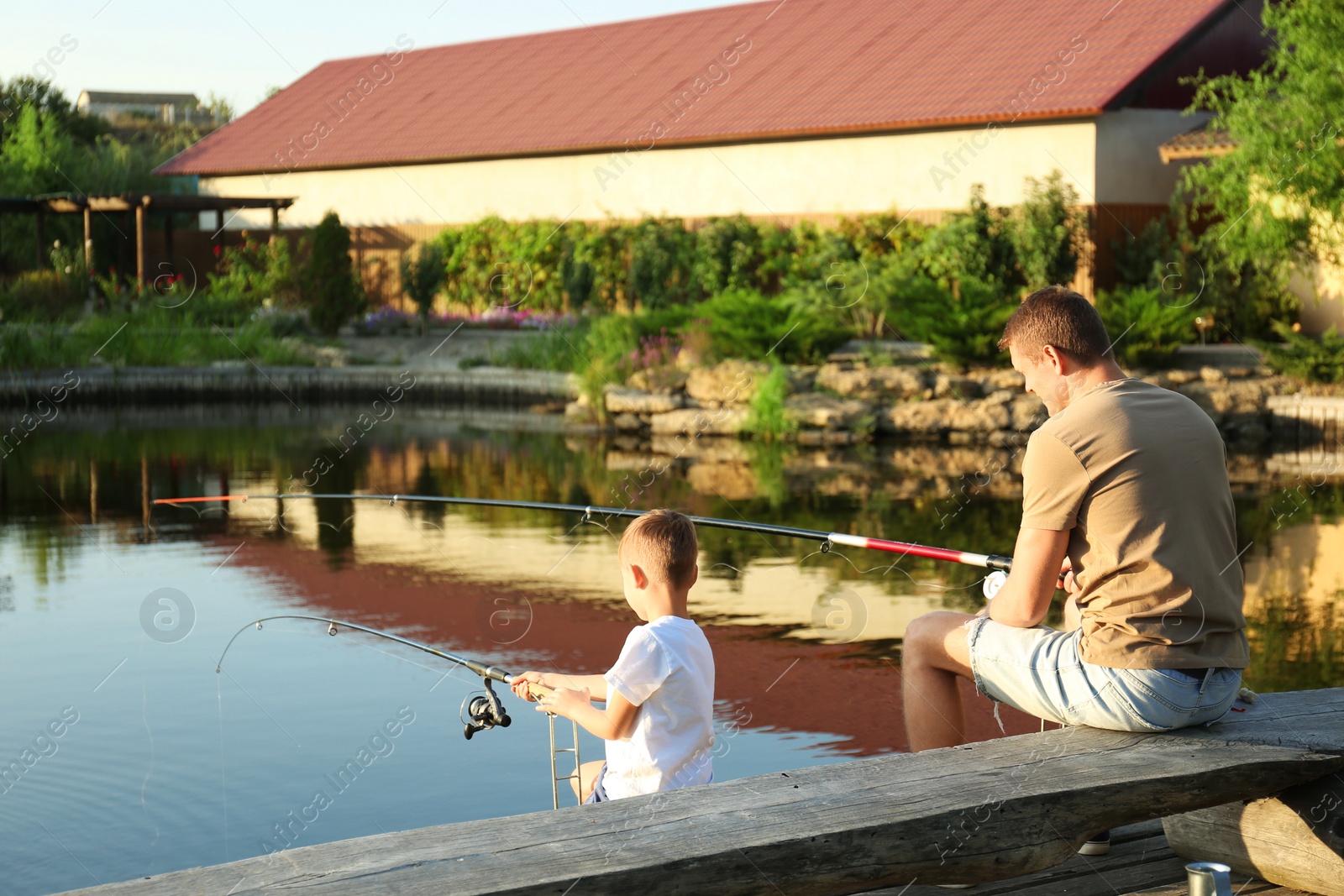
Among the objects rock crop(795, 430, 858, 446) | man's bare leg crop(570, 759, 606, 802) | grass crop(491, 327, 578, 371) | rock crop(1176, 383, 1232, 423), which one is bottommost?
man's bare leg crop(570, 759, 606, 802)

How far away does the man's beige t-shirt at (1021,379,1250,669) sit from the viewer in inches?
138

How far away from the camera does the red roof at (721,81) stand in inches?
929

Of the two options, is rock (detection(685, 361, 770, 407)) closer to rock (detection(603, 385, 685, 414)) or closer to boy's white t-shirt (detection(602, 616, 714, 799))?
rock (detection(603, 385, 685, 414))

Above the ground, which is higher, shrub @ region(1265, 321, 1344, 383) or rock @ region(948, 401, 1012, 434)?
shrub @ region(1265, 321, 1344, 383)

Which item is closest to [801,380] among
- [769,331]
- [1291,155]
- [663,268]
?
[769,331]

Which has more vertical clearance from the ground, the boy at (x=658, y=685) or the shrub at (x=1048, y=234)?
the shrub at (x=1048, y=234)

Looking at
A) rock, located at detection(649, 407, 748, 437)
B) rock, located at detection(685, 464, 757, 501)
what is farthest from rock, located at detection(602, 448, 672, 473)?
rock, located at detection(649, 407, 748, 437)

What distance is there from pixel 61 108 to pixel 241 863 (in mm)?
47165

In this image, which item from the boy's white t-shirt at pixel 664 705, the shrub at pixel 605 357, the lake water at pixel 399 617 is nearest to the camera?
the boy's white t-shirt at pixel 664 705

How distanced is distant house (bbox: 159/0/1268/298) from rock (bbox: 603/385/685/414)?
652 centimetres

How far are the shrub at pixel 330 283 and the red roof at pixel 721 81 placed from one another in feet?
14.3

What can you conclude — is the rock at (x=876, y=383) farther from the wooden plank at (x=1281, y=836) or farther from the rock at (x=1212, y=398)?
the wooden plank at (x=1281, y=836)

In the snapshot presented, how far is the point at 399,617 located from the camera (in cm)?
861

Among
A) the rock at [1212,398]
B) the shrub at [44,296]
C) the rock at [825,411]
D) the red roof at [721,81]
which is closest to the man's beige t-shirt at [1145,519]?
the rock at [825,411]
